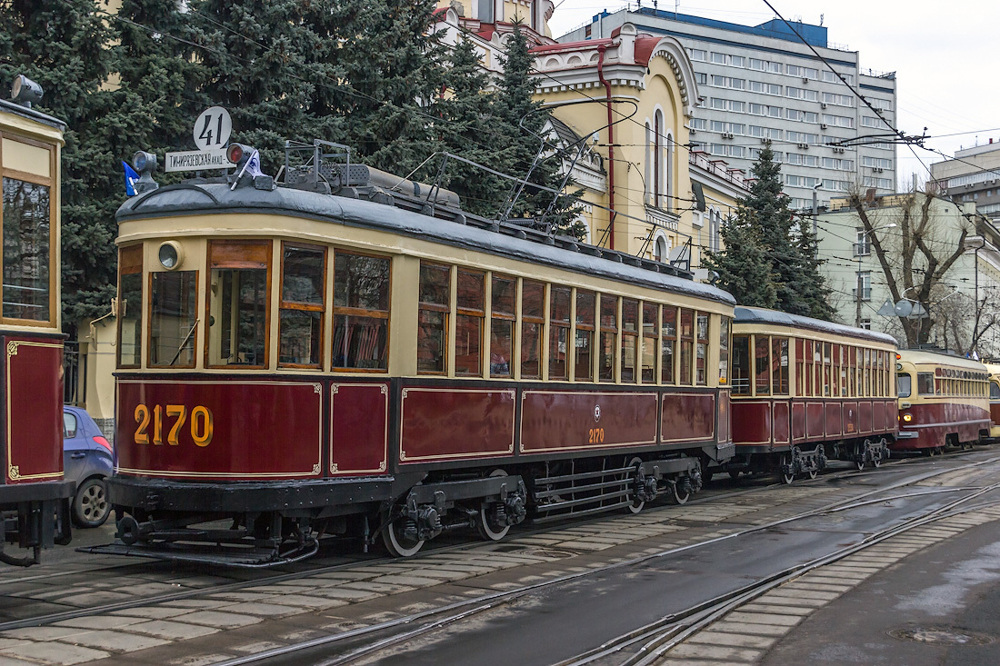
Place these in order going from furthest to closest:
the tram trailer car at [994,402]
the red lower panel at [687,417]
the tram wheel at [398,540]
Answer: the tram trailer car at [994,402] < the red lower panel at [687,417] < the tram wheel at [398,540]

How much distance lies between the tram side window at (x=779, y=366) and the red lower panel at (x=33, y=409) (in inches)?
588

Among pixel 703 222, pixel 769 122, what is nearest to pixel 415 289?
pixel 703 222

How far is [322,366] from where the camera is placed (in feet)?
31.8

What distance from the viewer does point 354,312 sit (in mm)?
10023

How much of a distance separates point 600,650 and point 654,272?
368 inches

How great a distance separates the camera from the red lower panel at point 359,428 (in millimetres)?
9766

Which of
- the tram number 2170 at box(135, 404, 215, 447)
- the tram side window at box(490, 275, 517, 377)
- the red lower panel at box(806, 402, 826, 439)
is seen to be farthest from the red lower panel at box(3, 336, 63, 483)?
the red lower panel at box(806, 402, 826, 439)

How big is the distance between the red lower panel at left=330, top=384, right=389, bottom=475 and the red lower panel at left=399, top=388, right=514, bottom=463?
260mm

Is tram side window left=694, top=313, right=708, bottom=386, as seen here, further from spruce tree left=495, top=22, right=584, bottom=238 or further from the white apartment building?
the white apartment building

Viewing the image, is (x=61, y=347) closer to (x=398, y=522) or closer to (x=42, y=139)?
(x=42, y=139)

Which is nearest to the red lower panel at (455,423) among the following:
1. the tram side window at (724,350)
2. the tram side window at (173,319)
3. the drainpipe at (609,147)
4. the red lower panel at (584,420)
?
the red lower panel at (584,420)

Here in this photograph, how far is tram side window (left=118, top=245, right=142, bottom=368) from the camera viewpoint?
32.3 feet

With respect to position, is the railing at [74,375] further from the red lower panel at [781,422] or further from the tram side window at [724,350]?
the red lower panel at [781,422]

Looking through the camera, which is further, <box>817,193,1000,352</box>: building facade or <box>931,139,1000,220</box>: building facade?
<box>931,139,1000,220</box>: building facade
